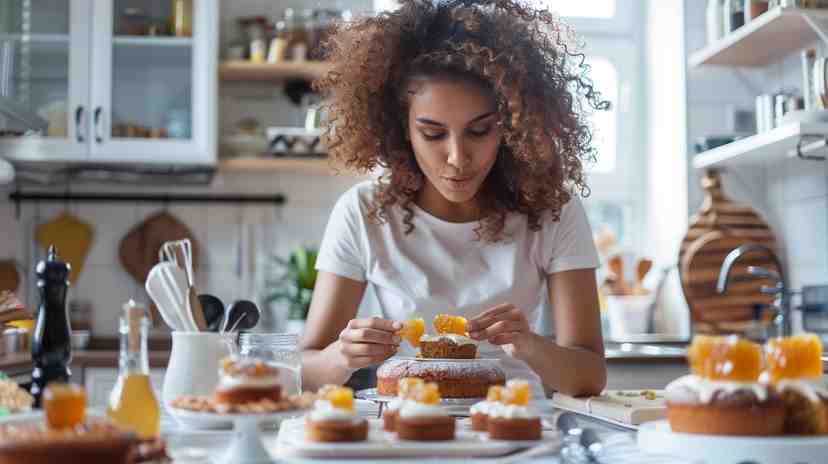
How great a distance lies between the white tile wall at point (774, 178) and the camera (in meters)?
3.36

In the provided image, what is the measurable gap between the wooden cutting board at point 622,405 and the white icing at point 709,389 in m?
0.33

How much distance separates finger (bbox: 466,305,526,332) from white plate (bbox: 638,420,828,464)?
53 centimetres

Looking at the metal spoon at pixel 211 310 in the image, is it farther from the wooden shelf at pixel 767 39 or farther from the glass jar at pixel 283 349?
the wooden shelf at pixel 767 39

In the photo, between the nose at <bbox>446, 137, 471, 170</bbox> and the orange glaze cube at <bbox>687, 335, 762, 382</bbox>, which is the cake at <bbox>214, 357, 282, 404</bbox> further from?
the nose at <bbox>446, 137, 471, 170</bbox>

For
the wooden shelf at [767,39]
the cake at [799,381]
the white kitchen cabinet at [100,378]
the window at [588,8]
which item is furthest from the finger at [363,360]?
the window at [588,8]

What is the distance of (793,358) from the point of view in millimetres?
1111

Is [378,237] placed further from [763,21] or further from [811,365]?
[763,21]

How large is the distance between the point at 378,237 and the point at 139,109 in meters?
1.96

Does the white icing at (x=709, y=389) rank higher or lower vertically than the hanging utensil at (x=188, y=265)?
lower

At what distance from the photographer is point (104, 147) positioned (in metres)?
3.71

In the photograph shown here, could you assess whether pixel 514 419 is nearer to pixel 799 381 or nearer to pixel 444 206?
pixel 799 381

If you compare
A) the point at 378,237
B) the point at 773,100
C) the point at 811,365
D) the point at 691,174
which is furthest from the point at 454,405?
the point at 691,174

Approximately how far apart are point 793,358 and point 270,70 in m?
2.97

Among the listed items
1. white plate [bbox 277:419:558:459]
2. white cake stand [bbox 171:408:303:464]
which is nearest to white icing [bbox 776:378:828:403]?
white plate [bbox 277:419:558:459]
